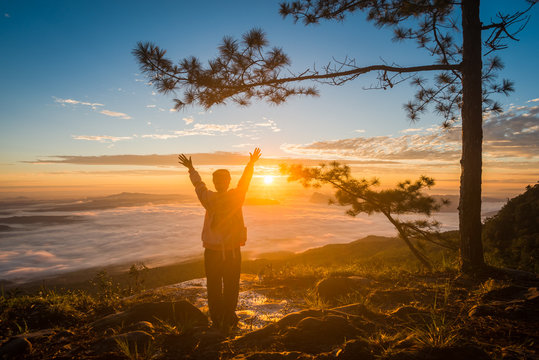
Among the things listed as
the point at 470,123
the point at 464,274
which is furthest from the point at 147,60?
the point at 464,274

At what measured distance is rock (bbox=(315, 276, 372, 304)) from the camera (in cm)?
489

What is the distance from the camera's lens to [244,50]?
615 centimetres

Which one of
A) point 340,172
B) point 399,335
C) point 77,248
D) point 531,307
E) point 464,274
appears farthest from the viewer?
point 77,248

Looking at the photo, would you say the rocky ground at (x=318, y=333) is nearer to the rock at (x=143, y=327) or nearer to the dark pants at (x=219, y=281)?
the rock at (x=143, y=327)

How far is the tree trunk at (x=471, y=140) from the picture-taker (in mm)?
5750

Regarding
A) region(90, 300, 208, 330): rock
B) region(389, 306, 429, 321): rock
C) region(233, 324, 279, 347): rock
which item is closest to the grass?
region(90, 300, 208, 330): rock

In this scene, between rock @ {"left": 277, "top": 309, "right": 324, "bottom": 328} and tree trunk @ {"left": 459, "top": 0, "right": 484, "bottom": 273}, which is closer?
rock @ {"left": 277, "top": 309, "right": 324, "bottom": 328}

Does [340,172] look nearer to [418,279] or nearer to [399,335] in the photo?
[418,279]

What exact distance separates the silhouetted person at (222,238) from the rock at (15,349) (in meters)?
1.96

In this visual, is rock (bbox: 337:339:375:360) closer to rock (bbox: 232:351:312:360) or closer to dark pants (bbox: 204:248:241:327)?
rock (bbox: 232:351:312:360)

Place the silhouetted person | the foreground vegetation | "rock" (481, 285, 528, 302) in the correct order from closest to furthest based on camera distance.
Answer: the foreground vegetation → the silhouetted person → "rock" (481, 285, 528, 302)

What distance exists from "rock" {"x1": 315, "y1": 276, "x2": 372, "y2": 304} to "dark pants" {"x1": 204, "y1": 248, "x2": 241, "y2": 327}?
1.94 metres

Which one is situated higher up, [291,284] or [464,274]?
[464,274]

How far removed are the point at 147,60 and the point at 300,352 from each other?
626cm
